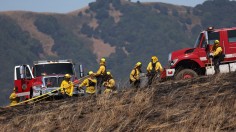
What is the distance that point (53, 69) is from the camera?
31.0 m

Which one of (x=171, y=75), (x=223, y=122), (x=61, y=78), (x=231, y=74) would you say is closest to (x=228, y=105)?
(x=223, y=122)

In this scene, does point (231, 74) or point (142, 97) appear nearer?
point (142, 97)

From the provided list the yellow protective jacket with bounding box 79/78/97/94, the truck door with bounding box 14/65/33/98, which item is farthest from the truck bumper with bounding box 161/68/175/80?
the truck door with bounding box 14/65/33/98

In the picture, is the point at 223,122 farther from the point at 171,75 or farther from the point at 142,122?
the point at 171,75

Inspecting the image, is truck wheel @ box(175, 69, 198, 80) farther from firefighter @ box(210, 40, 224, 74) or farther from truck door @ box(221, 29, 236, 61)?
truck door @ box(221, 29, 236, 61)

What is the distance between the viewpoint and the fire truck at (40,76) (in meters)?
30.2

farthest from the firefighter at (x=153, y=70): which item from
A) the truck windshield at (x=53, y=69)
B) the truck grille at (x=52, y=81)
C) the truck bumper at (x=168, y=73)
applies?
the truck windshield at (x=53, y=69)

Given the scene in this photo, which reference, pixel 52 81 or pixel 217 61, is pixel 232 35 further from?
pixel 52 81

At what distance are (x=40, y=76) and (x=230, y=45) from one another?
8.04 m

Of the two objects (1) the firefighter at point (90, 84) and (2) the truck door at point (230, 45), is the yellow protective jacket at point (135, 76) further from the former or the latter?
(2) the truck door at point (230, 45)

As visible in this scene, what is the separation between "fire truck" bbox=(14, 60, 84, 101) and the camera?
1187 inches

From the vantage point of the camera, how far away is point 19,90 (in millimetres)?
31484

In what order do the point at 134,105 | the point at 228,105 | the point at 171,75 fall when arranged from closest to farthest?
the point at 228,105, the point at 134,105, the point at 171,75

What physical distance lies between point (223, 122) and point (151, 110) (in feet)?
7.60
